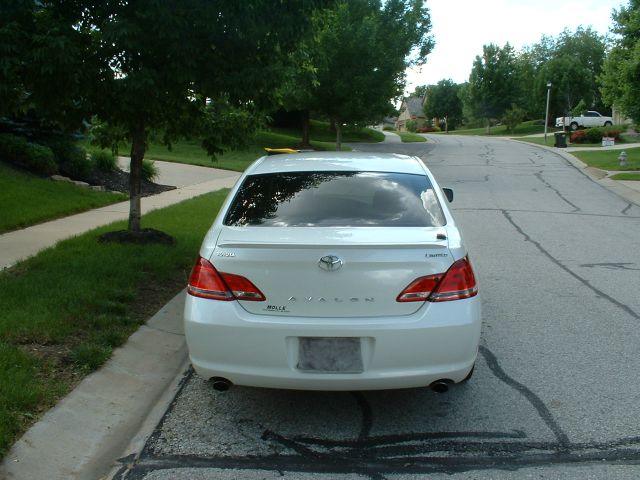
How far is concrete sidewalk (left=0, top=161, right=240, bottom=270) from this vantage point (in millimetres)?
8148

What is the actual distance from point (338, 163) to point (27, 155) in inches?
413

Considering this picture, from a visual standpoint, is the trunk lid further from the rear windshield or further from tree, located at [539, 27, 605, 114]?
tree, located at [539, 27, 605, 114]

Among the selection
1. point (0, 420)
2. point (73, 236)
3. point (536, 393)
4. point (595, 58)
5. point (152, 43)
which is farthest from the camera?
point (595, 58)

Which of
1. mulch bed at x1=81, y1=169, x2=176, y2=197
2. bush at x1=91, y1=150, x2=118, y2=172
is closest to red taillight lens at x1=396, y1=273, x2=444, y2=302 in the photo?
mulch bed at x1=81, y1=169, x2=176, y2=197

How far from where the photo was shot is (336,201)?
4.53m

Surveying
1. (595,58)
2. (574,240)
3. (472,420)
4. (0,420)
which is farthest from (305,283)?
(595,58)

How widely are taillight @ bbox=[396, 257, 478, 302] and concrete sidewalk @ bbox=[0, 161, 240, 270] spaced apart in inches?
207

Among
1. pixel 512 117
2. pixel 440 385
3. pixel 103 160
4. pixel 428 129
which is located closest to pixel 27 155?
pixel 103 160

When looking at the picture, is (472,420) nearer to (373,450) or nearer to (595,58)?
(373,450)

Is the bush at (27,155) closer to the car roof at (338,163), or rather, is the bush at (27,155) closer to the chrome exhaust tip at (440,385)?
the car roof at (338,163)

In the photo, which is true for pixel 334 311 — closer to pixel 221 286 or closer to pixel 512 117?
pixel 221 286

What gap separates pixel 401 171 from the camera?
492cm

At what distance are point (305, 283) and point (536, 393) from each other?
1913 mm

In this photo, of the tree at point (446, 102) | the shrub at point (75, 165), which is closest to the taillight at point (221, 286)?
the shrub at point (75, 165)
